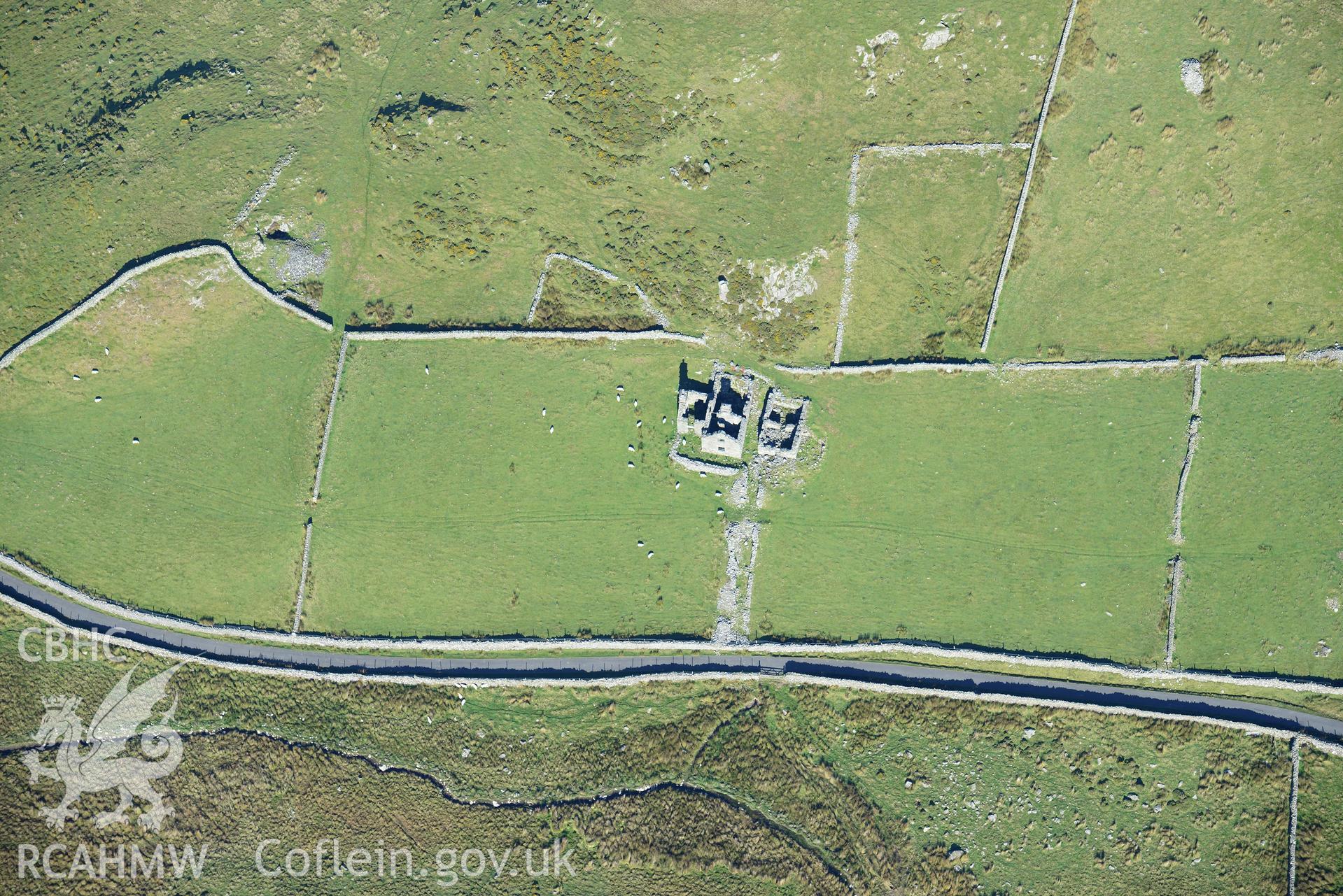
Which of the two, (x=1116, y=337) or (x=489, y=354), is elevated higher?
(x=1116, y=337)

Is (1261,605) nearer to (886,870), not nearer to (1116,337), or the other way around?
(1116,337)

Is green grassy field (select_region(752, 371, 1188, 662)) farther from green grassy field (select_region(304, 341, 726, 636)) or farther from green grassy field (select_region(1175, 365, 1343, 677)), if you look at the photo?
Answer: green grassy field (select_region(304, 341, 726, 636))

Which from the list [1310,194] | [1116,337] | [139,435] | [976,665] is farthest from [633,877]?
[1310,194]

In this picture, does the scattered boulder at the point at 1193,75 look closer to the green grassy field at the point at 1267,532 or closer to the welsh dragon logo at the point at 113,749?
the green grassy field at the point at 1267,532

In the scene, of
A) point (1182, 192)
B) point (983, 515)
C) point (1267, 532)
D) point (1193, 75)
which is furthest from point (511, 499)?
point (1193, 75)

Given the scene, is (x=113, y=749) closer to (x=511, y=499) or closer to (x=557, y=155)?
(x=511, y=499)

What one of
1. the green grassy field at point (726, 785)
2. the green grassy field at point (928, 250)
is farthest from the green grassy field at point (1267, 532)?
the green grassy field at point (928, 250)
